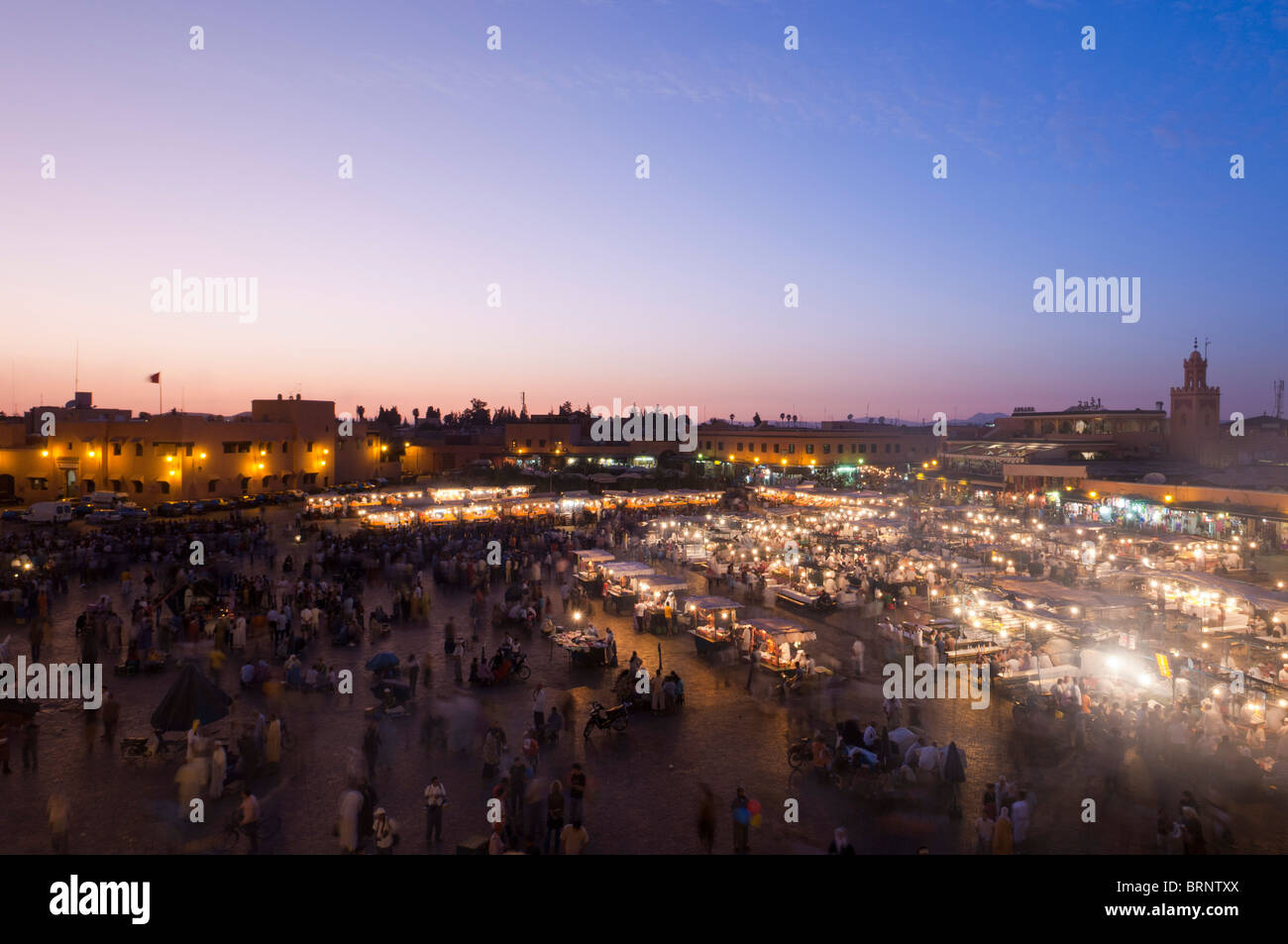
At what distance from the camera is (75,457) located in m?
41.4

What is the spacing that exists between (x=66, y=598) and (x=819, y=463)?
52.6 meters

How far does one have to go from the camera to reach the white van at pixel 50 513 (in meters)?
33.0

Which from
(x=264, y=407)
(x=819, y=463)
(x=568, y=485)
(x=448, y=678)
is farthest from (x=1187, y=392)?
(x=264, y=407)

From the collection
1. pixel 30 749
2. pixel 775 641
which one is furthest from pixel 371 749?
pixel 775 641

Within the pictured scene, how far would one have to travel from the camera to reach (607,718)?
443 inches

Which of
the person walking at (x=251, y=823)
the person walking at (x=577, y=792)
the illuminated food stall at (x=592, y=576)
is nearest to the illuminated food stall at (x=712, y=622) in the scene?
the illuminated food stall at (x=592, y=576)

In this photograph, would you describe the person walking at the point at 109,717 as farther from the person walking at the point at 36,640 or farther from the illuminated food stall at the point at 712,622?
the illuminated food stall at the point at 712,622

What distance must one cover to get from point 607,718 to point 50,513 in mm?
34325

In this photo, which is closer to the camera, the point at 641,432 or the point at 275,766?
the point at 275,766

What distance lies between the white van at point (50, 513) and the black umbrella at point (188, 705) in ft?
99.7

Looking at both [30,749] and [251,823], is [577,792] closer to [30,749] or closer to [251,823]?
[251,823]

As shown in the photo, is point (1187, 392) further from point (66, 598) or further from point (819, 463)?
point (66, 598)
